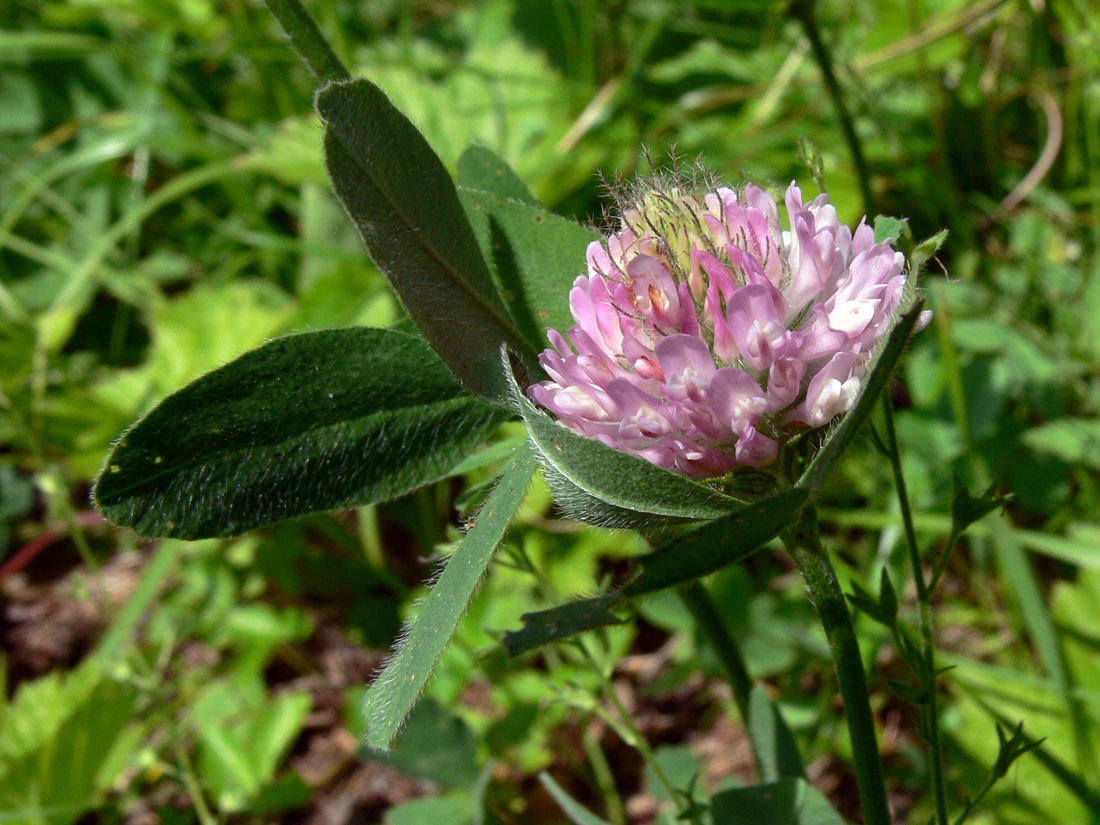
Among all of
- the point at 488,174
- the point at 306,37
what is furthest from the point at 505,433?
the point at 306,37

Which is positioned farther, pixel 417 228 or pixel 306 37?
pixel 306 37

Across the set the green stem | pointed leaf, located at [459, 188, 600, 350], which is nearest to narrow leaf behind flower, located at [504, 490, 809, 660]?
pointed leaf, located at [459, 188, 600, 350]

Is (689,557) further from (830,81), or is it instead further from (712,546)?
(830,81)

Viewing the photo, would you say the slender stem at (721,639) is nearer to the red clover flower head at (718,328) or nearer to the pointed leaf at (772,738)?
the pointed leaf at (772,738)

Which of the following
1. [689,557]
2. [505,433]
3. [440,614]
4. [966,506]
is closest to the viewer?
[689,557]

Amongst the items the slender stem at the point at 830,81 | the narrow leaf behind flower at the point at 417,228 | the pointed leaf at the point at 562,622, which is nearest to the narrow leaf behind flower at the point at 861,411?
the pointed leaf at the point at 562,622

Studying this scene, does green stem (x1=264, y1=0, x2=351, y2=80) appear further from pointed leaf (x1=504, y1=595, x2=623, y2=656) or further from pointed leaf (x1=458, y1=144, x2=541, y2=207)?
pointed leaf (x1=504, y1=595, x2=623, y2=656)

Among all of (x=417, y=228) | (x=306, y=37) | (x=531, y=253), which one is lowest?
(x=531, y=253)
